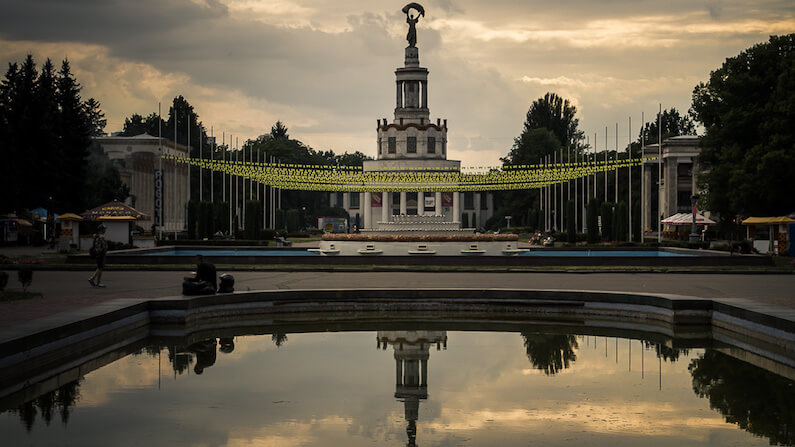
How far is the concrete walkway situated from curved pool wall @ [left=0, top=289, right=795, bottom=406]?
6.66 feet

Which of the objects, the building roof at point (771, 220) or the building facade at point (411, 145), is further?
the building facade at point (411, 145)

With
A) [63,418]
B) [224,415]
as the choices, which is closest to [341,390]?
[224,415]

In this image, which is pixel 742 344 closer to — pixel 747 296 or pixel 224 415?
pixel 747 296

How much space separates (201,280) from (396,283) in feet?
30.2

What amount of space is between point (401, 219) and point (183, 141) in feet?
236

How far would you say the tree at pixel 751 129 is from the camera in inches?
1923

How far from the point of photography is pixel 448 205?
389ft

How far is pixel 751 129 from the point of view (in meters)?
52.7

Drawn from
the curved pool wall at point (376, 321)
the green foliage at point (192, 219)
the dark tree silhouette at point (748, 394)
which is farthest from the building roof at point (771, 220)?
the green foliage at point (192, 219)

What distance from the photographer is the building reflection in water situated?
1438cm

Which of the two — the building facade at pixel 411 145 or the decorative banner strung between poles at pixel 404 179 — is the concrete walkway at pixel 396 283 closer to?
the decorative banner strung between poles at pixel 404 179

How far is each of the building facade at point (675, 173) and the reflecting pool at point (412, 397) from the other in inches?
3176

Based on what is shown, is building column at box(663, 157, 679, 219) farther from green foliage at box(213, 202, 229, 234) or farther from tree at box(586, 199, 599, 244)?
green foliage at box(213, 202, 229, 234)

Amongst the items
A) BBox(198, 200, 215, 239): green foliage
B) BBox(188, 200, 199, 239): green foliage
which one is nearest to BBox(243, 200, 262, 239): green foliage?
BBox(198, 200, 215, 239): green foliage
